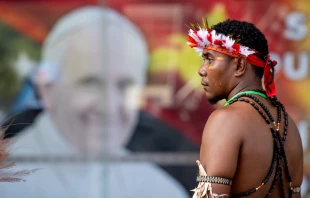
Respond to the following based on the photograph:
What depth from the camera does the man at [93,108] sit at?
22.7 feet

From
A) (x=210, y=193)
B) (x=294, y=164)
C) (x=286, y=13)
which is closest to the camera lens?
(x=210, y=193)

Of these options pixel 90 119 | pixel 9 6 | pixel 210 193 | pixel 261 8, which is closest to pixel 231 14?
pixel 261 8

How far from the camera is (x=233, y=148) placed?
332 centimetres

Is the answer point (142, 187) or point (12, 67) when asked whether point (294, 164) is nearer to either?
point (142, 187)

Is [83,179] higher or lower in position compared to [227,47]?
lower

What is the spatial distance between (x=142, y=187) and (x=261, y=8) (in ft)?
6.82

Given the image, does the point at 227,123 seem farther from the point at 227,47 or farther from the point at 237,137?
the point at 227,47

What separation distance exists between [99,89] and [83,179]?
34.9 inches

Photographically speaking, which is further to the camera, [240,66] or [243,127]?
[240,66]

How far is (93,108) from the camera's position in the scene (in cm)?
695

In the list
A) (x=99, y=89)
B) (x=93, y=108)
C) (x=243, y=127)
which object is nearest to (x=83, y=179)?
(x=93, y=108)

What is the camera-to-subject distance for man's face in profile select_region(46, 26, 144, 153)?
6.94 meters

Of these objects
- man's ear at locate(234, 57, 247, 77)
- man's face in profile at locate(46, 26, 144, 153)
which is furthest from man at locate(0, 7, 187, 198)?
man's ear at locate(234, 57, 247, 77)

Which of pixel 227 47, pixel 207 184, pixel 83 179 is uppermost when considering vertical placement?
pixel 227 47
